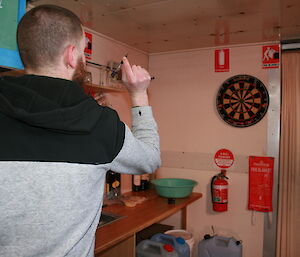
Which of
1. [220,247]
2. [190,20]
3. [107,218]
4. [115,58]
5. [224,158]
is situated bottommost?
[220,247]

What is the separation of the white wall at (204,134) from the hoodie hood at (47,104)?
1.97 metres

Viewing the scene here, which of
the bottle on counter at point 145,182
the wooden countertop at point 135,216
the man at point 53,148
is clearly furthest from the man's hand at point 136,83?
the bottle on counter at point 145,182

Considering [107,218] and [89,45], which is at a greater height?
[89,45]

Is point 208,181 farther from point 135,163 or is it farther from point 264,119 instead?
point 135,163

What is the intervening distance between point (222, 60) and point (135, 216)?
4.96 ft

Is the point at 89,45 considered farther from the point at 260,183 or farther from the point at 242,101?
the point at 260,183

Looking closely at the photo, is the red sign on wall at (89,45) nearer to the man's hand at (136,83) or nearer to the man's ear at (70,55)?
the man's hand at (136,83)

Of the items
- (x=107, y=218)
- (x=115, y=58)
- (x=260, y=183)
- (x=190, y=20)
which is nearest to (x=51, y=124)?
(x=107, y=218)

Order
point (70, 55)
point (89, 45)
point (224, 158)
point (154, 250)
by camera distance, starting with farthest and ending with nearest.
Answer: point (224, 158), point (89, 45), point (154, 250), point (70, 55)

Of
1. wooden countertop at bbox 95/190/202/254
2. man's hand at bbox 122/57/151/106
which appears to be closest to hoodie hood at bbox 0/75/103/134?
man's hand at bbox 122/57/151/106

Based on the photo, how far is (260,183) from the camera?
238cm

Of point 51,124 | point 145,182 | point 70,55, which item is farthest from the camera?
point 145,182

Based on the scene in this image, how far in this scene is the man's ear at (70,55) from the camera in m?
0.76

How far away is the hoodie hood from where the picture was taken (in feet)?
2.13
